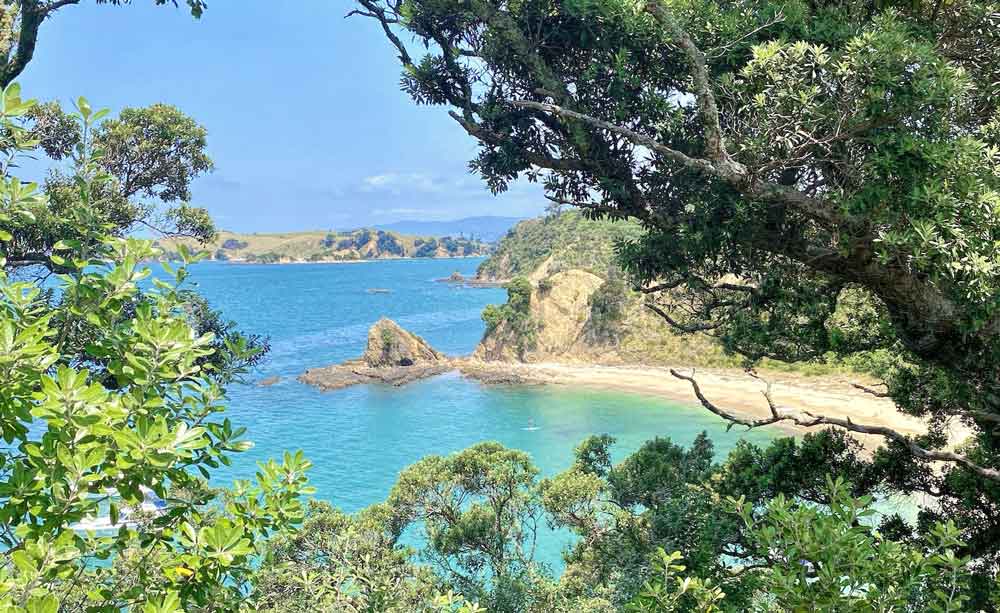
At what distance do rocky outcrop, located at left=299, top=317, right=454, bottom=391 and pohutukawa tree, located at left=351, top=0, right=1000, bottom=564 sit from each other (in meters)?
43.7

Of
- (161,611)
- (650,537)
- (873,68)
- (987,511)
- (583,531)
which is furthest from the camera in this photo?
(583,531)

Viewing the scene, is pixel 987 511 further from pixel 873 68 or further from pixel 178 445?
pixel 178 445

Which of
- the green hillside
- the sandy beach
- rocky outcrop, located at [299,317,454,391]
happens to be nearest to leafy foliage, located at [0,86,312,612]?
the sandy beach

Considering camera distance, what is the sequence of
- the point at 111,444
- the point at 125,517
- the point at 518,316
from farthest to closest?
the point at 518,316, the point at 125,517, the point at 111,444

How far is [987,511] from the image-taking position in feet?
21.4

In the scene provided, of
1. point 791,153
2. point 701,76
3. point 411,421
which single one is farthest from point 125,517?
point 411,421

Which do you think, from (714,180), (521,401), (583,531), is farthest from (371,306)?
(714,180)

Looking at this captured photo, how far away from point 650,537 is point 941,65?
5988 mm

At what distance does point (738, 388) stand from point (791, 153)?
132 feet

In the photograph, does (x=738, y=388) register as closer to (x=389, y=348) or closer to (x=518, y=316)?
→ (x=518, y=316)

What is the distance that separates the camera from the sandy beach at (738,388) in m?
35.2

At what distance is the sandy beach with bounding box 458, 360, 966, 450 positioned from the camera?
35188mm

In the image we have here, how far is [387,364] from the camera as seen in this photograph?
53.3m

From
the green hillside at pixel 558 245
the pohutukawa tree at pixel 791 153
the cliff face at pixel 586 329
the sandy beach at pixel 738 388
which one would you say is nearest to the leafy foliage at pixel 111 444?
the pohutukawa tree at pixel 791 153
